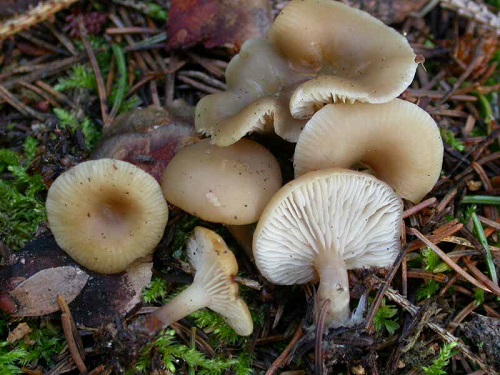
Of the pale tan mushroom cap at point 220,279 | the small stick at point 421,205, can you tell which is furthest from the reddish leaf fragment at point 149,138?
the small stick at point 421,205

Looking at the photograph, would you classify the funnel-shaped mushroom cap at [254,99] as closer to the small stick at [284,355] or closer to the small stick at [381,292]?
the small stick at [381,292]

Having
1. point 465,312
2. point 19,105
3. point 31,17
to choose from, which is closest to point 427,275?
point 465,312

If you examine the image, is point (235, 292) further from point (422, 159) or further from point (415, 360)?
point (422, 159)

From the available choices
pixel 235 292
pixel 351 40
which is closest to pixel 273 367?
pixel 235 292

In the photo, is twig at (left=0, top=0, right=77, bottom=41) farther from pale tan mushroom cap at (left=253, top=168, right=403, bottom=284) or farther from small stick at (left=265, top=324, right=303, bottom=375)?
small stick at (left=265, top=324, right=303, bottom=375)

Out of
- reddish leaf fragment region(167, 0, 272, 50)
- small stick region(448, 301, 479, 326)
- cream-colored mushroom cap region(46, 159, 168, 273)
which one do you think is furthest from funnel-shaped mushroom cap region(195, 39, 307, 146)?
small stick region(448, 301, 479, 326)

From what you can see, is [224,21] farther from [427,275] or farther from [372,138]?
[427,275]
